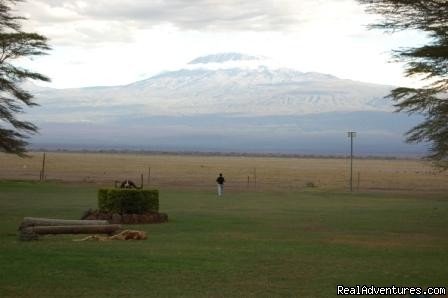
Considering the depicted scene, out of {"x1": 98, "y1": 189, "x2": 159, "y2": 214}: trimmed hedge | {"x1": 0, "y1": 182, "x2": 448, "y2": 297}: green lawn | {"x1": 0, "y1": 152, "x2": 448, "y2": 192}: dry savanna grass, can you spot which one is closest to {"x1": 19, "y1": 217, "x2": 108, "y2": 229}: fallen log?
{"x1": 0, "y1": 182, "x2": 448, "y2": 297}: green lawn

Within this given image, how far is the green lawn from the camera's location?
1292 centimetres

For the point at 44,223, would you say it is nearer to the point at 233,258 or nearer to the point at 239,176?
the point at 233,258

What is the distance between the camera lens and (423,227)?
87.5 feet

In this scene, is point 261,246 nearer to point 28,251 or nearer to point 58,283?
point 28,251

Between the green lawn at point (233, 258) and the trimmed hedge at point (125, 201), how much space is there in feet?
4.95

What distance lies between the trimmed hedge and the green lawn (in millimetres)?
1510

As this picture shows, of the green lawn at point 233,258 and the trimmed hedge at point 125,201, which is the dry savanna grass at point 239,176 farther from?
the trimmed hedge at point 125,201

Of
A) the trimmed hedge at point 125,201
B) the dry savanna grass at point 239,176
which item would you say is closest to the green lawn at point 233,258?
the trimmed hedge at point 125,201

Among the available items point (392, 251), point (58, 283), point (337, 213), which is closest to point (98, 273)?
point (58, 283)

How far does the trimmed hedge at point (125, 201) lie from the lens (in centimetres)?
2703

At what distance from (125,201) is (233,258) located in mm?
11334

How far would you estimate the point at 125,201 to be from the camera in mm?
27125

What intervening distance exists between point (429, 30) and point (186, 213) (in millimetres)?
13268

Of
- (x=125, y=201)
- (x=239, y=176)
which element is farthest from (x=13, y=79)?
(x=239, y=176)
